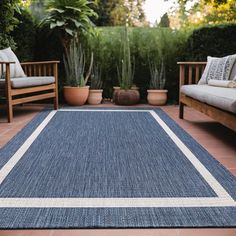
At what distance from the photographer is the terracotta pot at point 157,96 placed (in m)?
5.97

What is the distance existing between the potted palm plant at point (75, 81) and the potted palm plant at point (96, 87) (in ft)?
0.53

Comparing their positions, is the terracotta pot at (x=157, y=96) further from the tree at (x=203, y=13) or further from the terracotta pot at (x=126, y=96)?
the tree at (x=203, y=13)

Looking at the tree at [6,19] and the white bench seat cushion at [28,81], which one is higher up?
the tree at [6,19]

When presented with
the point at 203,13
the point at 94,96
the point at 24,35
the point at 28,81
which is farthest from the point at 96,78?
the point at 203,13

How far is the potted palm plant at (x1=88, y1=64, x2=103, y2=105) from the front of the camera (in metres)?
6.05

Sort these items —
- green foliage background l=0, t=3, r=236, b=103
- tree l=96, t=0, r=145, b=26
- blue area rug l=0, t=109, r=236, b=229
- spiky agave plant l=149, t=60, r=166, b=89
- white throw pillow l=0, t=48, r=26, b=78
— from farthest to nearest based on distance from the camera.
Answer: tree l=96, t=0, r=145, b=26 → green foliage background l=0, t=3, r=236, b=103 → spiky agave plant l=149, t=60, r=166, b=89 → white throw pillow l=0, t=48, r=26, b=78 → blue area rug l=0, t=109, r=236, b=229

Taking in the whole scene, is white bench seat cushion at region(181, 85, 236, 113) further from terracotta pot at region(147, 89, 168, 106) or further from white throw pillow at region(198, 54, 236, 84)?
terracotta pot at region(147, 89, 168, 106)

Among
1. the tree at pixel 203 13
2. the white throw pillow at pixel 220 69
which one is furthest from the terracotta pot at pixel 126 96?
the tree at pixel 203 13

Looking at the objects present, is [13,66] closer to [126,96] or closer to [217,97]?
[126,96]

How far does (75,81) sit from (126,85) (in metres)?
0.86

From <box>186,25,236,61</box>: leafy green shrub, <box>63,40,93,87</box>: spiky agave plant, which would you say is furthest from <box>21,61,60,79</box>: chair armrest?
<box>186,25,236,61</box>: leafy green shrub

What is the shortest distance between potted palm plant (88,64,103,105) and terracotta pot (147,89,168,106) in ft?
2.81

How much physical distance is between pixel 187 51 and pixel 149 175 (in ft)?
13.7

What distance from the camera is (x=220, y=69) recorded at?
409 centimetres
